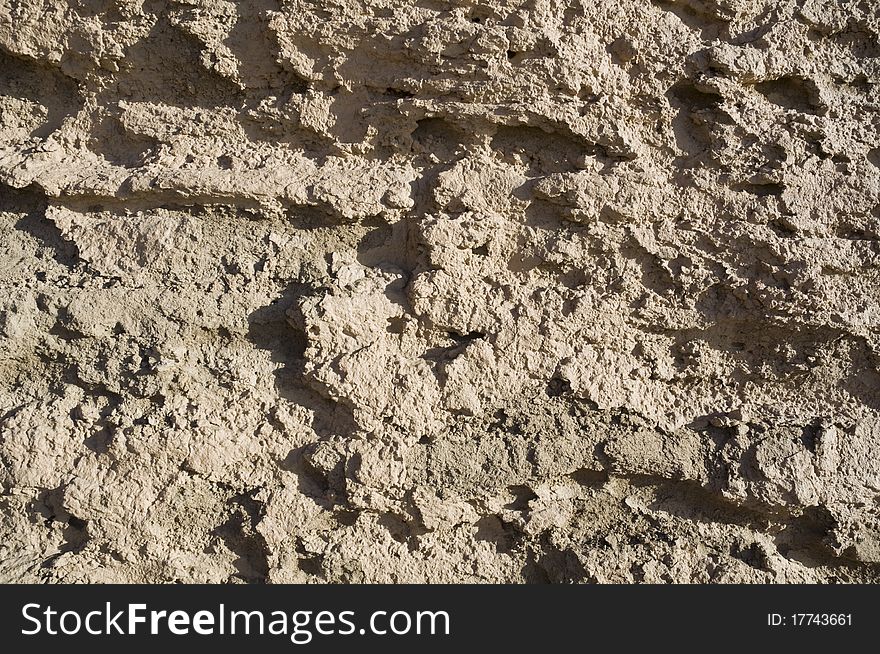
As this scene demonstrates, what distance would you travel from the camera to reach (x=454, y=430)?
1323mm

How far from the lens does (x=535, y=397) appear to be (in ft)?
4.36

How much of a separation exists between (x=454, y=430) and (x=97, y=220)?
0.82m

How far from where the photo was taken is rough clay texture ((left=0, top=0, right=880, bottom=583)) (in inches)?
51.3

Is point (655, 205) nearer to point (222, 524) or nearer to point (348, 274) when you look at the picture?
point (348, 274)

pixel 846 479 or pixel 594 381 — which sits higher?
pixel 594 381

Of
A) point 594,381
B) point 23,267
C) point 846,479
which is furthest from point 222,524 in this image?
point 846,479

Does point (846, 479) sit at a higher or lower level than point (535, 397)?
lower

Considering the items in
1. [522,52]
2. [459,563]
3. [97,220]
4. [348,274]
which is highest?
[522,52]

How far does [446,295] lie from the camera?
1328mm

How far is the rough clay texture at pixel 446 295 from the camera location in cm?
130

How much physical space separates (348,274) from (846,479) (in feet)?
3.40

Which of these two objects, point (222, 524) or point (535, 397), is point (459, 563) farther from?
point (222, 524)

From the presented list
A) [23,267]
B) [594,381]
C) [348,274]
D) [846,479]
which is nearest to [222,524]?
[348,274]

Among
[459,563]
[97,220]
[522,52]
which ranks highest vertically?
[522,52]
